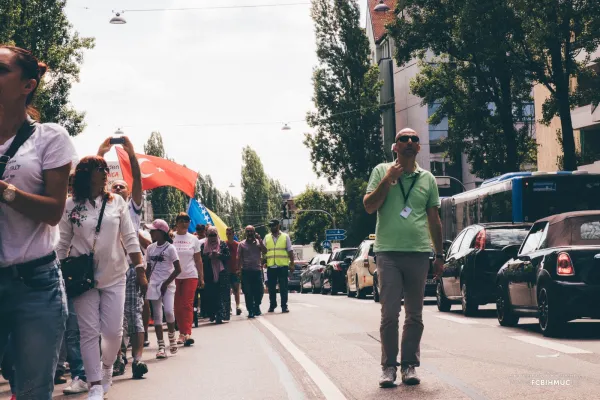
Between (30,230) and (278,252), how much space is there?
59.1 feet

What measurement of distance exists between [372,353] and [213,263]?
8347mm

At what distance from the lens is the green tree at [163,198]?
3460 inches

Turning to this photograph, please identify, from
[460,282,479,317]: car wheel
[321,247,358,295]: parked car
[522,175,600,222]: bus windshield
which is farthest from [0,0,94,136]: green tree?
[460,282,479,317]: car wheel

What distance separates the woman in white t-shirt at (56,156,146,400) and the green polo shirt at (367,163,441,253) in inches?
79.4

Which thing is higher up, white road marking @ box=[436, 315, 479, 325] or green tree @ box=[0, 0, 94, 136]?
green tree @ box=[0, 0, 94, 136]

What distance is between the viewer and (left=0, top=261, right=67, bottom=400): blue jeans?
4297 millimetres

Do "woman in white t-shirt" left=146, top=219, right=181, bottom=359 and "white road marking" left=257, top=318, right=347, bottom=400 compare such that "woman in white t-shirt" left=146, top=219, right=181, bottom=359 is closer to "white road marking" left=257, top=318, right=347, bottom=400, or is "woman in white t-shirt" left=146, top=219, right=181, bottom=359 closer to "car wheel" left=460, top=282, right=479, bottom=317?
"white road marking" left=257, top=318, right=347, bottom=400

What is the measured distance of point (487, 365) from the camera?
10008mm

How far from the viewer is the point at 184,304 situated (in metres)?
14.2

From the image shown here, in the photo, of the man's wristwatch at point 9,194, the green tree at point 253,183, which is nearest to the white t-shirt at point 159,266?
the man's wristwatch at point 9,194

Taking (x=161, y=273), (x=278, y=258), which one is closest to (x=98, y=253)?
(x=161, y=273)

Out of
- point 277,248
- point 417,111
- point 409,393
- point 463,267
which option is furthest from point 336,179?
point 409,393

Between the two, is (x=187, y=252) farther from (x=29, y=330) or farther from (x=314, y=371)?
(x=29, y=330)

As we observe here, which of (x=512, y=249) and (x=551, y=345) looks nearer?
(x=551, y=345)
